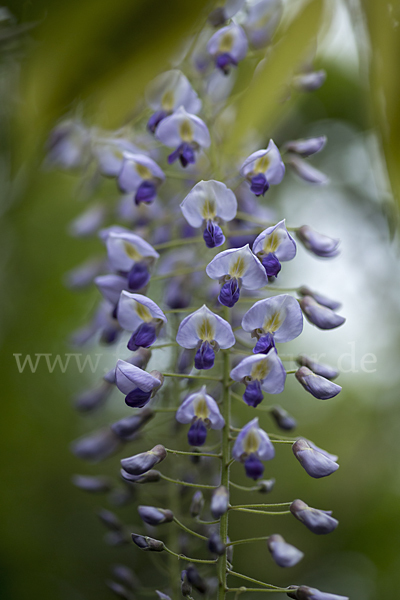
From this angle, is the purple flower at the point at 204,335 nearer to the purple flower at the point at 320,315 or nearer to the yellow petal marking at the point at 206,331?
→ the yellow petal marking at the point at 206,331

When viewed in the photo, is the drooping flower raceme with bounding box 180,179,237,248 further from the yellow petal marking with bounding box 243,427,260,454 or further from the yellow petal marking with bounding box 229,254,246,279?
the yellow petal marking with bounding box 243,427,260,454

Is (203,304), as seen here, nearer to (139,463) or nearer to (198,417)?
(198,417)

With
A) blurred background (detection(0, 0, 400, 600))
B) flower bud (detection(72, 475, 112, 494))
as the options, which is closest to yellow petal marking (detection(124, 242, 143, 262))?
flower bud (detection(72, 475, 112, 494))

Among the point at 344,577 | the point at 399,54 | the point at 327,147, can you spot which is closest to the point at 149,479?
the point at 399,54

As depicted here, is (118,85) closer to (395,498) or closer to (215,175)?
(215,175)

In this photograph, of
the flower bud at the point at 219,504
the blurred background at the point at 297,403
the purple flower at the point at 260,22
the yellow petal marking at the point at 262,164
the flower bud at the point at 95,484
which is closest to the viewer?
the flower bud at the point at 219,504

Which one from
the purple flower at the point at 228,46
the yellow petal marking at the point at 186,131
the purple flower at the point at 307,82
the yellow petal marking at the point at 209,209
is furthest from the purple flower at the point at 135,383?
the purple flower at the point at 307,82

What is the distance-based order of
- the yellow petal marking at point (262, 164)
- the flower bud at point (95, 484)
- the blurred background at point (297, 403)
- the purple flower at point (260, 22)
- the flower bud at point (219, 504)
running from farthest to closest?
the blurred background at point (297, 403) < the flower bud at point (95, 484) < the purple flower at point (260, 22) < the yellow petal marking at point (262, 164) < the flower bud at point (219, 504)
